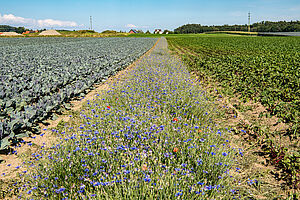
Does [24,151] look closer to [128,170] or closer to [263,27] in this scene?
[128,170]

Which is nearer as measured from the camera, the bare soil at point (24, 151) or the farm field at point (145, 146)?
the farm field at point (145, 146)

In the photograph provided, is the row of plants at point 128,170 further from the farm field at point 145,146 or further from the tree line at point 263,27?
the tree line at point 263,27

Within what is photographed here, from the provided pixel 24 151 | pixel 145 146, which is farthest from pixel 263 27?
pixel 24 151

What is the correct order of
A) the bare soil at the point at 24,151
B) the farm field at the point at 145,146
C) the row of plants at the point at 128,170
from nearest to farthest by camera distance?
the row of plants at the point at 128,170, the farm field at the point at 145,146, the bare soil at the point at 24,151

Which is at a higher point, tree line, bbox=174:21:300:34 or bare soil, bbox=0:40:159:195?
tree line, bbox=174:21:300:34

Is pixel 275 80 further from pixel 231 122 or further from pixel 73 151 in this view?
pixel 73 151

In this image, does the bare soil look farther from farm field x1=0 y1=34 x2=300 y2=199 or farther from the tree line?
the tree line

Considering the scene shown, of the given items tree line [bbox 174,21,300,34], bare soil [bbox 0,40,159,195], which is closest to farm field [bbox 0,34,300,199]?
bare soil [bbox 0,40,159,195]

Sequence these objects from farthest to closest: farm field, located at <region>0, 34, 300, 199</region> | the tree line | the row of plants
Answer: the tree line, farm field, located at <region>0, 34, 300, 199</region>, the row of plants

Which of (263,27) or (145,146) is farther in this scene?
(263,27)

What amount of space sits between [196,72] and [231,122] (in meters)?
7.55

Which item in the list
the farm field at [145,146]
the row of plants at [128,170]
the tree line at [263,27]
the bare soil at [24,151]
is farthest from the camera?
the tree line at [263,27]

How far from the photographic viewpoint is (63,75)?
9438 mm

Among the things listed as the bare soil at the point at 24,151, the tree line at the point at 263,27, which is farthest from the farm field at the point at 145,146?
the tree line at the point at 263,27
